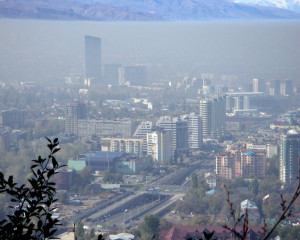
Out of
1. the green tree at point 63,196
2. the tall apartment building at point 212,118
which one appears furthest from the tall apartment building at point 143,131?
the green tree at point 63,196

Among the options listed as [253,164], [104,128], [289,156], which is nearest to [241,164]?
[253,164]

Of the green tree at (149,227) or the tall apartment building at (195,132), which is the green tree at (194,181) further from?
the tall apartment building at (195,132)

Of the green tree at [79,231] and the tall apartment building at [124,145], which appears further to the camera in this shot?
the tall apartment building at [124,145]

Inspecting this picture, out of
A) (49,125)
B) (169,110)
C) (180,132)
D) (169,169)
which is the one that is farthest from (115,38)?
(169,169)

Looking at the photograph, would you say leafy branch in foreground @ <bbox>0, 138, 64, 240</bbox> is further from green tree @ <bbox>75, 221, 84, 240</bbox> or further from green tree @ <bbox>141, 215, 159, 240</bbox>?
green tree @ <bbox>141, 215, 159, 240</bbox>

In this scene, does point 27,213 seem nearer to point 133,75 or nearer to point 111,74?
point 133,75

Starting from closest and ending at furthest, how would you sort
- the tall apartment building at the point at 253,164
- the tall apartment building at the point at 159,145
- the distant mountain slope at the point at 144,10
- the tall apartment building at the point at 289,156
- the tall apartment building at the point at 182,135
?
the tall apartment building at the point at 289,156
the tall apartment building at the point at 253,164
the tall apartment building at the point at 159,145
the tall apartment building at the point at 182,135
the distant mountain slope at the point at 144,10

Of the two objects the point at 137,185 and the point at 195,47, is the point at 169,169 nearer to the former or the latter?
the point at 137,185
